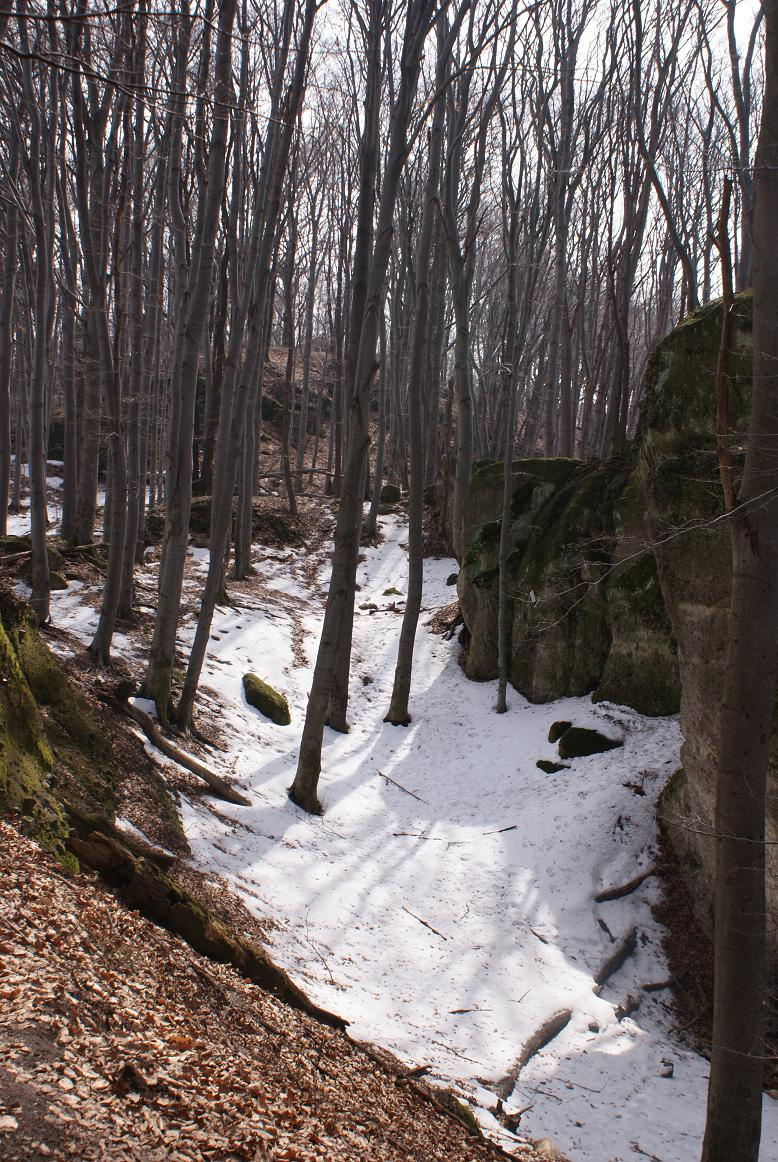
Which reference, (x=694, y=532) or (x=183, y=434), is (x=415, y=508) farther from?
(x=694, y=532)

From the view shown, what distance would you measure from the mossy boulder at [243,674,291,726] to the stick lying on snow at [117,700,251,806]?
9.29 ft

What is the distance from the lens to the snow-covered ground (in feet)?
15.7

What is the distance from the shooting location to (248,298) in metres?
9.43

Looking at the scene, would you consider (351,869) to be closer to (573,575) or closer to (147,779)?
(147,779)

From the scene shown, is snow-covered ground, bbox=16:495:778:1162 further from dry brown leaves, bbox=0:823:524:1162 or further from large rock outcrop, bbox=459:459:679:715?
dry brown leaves, bbox=0:823:524:1162

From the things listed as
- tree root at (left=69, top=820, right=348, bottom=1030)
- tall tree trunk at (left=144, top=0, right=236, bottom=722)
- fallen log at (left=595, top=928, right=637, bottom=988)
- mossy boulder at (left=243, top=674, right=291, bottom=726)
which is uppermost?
tall tree trunk at (left=144, top=0, right=236, bottom=722)

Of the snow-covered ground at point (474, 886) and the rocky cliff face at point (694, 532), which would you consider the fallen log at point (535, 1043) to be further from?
the rocky cliff face at point (694, 532)

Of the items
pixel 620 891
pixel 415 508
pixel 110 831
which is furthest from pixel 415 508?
pixel 110 831

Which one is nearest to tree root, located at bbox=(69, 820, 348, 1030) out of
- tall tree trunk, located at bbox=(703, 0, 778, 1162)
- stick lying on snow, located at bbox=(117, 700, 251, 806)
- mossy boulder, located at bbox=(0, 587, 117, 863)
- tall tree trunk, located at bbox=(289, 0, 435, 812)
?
mossy boulder, located at bbox=(0, 587, 117, 863)

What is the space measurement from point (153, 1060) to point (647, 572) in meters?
8.71

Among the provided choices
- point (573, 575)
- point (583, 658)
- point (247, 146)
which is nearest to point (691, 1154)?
point (583, 658)

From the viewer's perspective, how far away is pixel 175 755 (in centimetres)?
706

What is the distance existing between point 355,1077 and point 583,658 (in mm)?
7924

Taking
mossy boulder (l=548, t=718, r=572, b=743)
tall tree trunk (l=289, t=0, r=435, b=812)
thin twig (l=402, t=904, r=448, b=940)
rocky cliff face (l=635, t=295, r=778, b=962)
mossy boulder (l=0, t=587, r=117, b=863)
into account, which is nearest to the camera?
mossy boulder (l=0, t=587, r=117, b=863)
